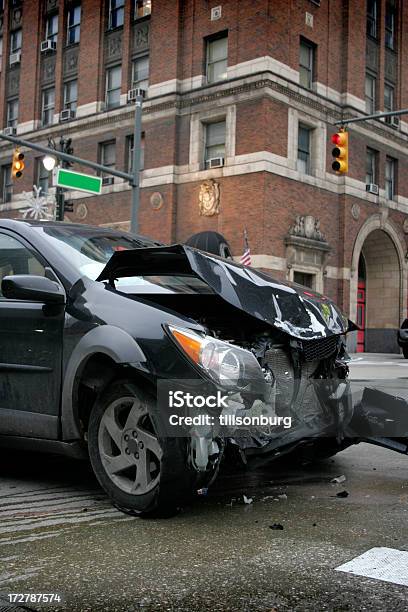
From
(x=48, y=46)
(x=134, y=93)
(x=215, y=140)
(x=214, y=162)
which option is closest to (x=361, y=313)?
(x=214, y=162)

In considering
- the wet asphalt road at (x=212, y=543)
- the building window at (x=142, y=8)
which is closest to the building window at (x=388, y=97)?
the building window at (x=142, y=8)

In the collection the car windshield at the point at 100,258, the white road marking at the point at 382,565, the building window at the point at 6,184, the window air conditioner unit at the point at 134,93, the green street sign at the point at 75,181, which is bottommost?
the white road marking at the point at 382,565

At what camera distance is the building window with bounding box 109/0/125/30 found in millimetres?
31172

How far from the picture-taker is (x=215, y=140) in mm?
27438

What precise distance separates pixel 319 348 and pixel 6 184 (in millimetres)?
33270

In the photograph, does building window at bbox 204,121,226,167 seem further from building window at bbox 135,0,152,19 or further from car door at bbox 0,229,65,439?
car door at bbox 0,229,65,439

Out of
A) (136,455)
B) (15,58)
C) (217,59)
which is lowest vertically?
(136,455)

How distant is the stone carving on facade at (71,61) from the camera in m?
32.6

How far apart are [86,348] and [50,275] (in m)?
0.70

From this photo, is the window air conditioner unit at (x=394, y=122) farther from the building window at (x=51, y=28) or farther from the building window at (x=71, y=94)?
the building window at (x=51, y=28)

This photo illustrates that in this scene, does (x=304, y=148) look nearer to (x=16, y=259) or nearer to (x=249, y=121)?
(x=249, y=121)

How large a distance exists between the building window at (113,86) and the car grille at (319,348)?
92.8 feet

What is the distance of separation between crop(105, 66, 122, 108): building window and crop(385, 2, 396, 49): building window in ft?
39.9

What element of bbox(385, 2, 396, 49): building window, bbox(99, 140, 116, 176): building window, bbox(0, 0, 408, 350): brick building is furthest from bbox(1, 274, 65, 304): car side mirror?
bbox(385, 2, 396, 49): building window
